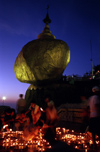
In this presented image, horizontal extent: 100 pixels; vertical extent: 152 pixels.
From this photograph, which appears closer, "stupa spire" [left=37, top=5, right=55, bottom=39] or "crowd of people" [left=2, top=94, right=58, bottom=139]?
"crowd of people" [left=2, top=94, right=58, bottom=139]

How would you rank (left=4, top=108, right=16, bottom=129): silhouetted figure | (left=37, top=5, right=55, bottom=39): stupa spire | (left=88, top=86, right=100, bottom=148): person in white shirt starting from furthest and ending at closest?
(left=37, top=5, right=55, bottom=39): stupa spire → (left=4, top=108, right=16, bottom=129): silhouetted figure → (left=88, top=86, right=100, bottom=148): person in white shirt

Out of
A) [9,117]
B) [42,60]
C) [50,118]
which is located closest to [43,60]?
[42,60]

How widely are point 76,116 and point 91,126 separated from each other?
4.57 meters

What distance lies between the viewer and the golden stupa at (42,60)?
1426cm

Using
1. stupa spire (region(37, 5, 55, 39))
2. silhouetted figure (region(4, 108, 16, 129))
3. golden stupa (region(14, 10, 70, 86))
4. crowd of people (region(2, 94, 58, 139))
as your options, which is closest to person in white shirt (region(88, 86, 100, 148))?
crowd of people (region(2, 94, 58, 139))

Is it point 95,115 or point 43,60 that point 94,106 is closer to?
point 95,115

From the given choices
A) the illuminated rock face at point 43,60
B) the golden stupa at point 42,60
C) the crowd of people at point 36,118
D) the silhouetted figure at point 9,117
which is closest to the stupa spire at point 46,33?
the golden stupa at point 42,60

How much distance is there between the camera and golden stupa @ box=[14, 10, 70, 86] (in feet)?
46.8

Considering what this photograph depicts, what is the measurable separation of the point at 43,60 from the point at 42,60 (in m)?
0.11

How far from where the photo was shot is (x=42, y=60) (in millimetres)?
14242

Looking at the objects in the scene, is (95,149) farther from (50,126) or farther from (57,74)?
(57,74)

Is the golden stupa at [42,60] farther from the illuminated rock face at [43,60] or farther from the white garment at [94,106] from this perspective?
the white garment at [94,106]

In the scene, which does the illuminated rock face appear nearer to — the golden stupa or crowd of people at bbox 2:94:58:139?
the golden stupa

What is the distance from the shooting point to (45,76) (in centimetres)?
1447
